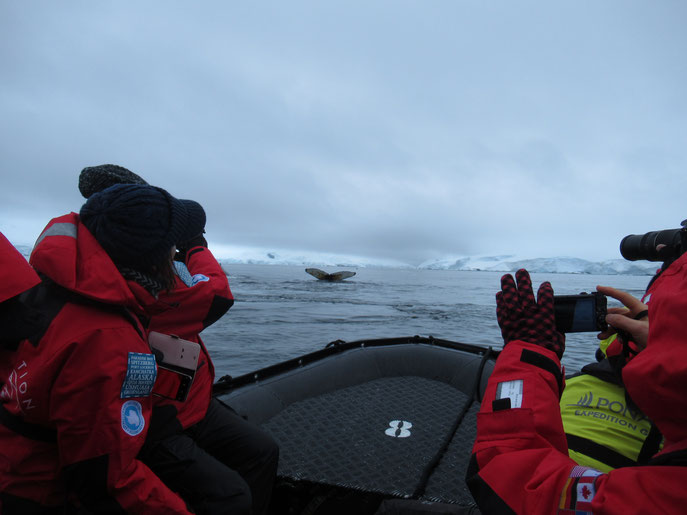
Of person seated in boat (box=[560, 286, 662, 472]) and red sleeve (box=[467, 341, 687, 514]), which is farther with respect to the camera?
person seated in boat (box=[560, 286, 662, 472])

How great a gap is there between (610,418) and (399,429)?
5.97ft

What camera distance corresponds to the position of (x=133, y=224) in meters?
1.38

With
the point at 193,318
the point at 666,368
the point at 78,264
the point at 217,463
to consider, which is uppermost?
the point at 78,264

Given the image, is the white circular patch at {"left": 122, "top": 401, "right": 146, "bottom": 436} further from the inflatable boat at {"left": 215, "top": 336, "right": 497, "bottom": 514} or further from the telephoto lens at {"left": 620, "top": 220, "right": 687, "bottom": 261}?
the telephoto lens at {"left": 620, "top": 220, "right": 687, "bottom": 261}

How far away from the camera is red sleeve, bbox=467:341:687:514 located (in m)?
0.70

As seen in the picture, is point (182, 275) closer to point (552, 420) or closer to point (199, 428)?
point (199, 428)

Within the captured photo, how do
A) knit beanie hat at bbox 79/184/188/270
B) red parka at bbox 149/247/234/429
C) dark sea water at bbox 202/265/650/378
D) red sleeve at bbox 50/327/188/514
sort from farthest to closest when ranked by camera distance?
dark sea water at bbox 202/265/650/378
red parka at bbox 149/247/234/429
knit beanie hat at bbox 79/184/188/270
red sleeve at bbox 50/327/188/514

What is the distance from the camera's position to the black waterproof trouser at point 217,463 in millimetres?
1630

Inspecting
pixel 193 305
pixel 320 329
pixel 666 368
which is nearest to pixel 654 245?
pixel 666 368

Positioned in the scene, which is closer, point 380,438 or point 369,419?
point 380,438

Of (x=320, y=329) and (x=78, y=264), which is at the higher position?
(x=78, y=264)

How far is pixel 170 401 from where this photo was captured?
5.79 ft

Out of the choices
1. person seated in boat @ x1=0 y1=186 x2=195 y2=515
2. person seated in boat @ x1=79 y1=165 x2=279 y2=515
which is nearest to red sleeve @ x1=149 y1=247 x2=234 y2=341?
person seated in boat @ x1=79 y1=165 x2=279 y2=515

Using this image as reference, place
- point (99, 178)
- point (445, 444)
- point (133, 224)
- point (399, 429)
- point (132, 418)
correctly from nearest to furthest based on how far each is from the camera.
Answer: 1. point (132, 418)
2. point (133, 224)
3. point (99, 178)
4. point (445, 444)
5. point (399, 429)
